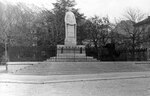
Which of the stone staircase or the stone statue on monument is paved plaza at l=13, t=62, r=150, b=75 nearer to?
the stone staircase

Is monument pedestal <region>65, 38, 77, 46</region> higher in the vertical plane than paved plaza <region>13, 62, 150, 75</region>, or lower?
higher

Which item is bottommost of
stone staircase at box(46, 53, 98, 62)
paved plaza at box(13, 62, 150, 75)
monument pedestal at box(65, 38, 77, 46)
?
paved plaza at box(13, 62, 150, 75)

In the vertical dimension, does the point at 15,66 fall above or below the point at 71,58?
below

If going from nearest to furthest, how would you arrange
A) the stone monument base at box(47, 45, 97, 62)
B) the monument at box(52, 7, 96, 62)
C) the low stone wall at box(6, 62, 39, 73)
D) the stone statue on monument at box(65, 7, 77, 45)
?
the low stone wall at box(6, 62, 39, 73) < the monument at box(52, 7, 96, 62) < the stone monument base at box(47, 45, 97, 62) < the stone statue on monument at box(65, 7, 77, 45)

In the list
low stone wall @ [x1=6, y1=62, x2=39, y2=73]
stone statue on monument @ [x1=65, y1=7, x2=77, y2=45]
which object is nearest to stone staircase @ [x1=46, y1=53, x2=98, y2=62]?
stone statue on monument @ [x1=65, y1=7, x2=77, y2=45]

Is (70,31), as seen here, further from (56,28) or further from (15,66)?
(56,28)

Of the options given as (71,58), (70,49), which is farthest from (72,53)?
(71,58)

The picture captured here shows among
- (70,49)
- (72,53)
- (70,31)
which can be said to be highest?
(70,31)

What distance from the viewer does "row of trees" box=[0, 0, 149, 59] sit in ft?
131

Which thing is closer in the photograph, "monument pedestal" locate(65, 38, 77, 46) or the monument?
the monument

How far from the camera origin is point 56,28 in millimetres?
40719

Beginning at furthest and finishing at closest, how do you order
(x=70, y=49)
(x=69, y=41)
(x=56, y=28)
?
(x=56, y=28), (x=69, y=41), (x=70, y=49)

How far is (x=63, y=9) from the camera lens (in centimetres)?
4225

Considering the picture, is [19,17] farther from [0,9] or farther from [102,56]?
[102,56]
